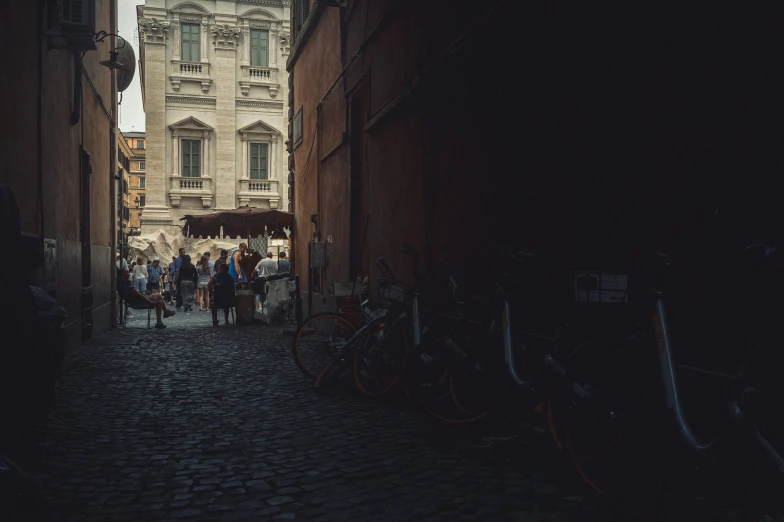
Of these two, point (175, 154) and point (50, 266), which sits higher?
point (175, 154)

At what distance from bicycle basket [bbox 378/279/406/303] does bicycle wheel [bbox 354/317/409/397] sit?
0.21 meters

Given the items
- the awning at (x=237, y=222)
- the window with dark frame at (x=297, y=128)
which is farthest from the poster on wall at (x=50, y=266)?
the awning at (x=237, y=222)

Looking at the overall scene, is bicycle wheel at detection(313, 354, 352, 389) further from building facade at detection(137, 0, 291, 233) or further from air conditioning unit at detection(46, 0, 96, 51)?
building facade at detection(137, 0, 291, 233)

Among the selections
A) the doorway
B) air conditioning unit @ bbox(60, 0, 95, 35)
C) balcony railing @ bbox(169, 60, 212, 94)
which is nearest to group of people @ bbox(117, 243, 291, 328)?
the doorway

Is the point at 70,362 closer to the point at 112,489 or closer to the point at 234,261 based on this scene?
the point at 112,489

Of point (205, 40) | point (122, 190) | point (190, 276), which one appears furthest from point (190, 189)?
point (122, 190)

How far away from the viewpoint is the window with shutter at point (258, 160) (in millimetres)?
33906

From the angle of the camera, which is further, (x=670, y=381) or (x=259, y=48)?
(x=259, y=48)

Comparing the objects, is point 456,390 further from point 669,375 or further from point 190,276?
point 190,276

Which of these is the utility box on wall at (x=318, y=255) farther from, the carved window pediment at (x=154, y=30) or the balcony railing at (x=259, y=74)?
the carved window pediment at (x=154, y=30)

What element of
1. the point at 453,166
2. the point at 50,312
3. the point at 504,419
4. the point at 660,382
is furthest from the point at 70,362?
the point at 660,382

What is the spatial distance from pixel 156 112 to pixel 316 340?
27472 millimetres

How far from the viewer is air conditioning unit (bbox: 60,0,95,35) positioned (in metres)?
9.25

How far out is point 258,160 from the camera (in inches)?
1340
